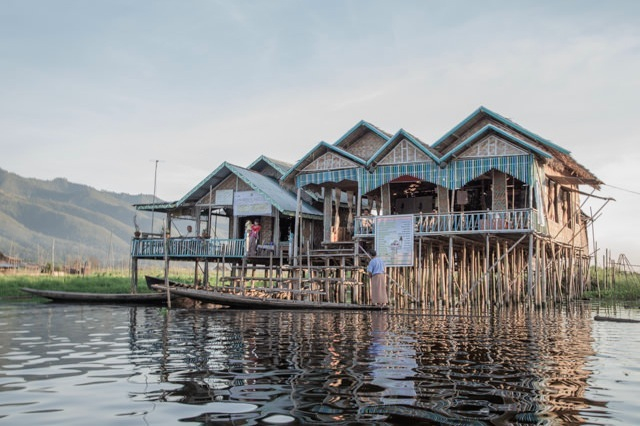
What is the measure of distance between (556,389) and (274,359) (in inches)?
134

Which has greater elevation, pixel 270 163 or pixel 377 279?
pixel 270 163

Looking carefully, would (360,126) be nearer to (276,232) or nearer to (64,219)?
(276,232)

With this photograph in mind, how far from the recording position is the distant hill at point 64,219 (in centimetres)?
12856

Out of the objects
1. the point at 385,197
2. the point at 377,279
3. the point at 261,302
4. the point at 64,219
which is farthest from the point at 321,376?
the point at 64,219

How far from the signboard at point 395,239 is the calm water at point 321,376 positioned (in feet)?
31.7

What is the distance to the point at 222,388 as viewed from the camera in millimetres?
5977

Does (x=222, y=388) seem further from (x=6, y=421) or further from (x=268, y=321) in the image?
(x=268, y=321)

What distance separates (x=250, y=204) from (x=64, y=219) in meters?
131

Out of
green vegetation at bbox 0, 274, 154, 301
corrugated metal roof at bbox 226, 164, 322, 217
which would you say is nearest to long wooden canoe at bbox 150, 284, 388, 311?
corrugated metal roof at bbox 226, 164, 322, 217

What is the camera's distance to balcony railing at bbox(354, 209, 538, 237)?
66.7 ft

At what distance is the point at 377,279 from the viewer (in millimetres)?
18844

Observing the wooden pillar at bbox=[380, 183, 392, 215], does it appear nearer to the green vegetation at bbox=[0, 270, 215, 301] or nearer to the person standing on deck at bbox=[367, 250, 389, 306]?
the person standing on deck at bbox=[367, 250, 389, 306]

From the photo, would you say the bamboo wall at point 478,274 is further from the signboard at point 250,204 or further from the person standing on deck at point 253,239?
the signboard at point 250,204

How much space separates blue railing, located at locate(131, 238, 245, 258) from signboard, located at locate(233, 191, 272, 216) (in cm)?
139
